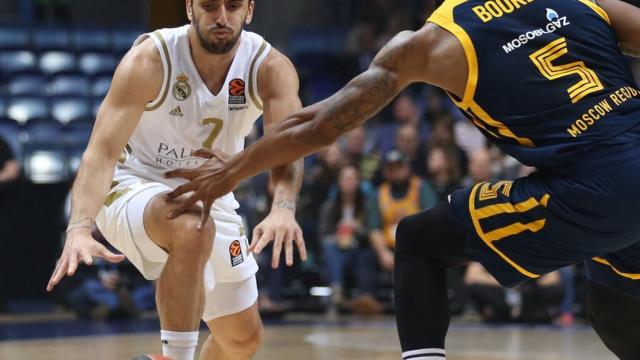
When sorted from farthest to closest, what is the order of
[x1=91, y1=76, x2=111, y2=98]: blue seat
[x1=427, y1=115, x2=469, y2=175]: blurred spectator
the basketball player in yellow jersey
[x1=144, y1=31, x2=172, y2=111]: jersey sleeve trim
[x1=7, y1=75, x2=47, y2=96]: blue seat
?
1. [x1=91, y1=76, x2=111, y2=98]: blue seat
2. [x1=7, y1=75, x2=47, y2=96]: blue seat
3. [x1=427, y1=115, x2=469, y2=175]: blurred spectator
4. [x1=144, y1=31, x2=172, y2=111]: jersey sleeve trim
5. the basketball player in yellow jersey

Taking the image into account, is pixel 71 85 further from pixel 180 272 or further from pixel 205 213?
pixel 205 213

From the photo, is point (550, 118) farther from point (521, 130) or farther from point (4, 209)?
point (4, 209)

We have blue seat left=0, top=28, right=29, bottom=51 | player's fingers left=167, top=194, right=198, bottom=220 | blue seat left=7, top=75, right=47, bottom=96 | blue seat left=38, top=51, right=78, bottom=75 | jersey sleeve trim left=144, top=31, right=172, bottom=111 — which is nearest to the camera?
player's fingers left=167, top=194, right=198, bottom=220

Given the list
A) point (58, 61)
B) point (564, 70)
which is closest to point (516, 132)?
point (564, 70)

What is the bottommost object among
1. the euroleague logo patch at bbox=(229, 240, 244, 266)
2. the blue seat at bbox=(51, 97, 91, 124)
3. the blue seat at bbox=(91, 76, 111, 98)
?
the blue seat at bbox=(51, 97, 91, 124)

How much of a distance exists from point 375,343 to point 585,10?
5620 millimetres

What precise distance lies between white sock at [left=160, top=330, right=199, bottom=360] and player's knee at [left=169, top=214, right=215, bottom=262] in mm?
371

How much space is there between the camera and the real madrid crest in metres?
5.10

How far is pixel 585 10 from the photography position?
13.1ft

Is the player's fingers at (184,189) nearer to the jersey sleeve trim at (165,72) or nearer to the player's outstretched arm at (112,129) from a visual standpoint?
the player's outstretched arm at (112,129)

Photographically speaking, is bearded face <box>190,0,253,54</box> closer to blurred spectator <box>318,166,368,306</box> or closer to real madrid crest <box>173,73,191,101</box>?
real madrid crest <box>173,73,191,101</box>

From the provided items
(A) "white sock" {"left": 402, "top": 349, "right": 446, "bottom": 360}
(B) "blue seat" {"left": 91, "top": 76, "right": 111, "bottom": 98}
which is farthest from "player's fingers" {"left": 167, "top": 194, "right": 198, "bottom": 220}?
(B) "blue seat" {"left": 91, "top": 76, "right": 111, "bottom": 98}

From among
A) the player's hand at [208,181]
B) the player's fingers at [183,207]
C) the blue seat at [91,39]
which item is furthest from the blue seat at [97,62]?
the player's hand at [208,181]

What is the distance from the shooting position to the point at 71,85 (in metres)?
A: 14.7
